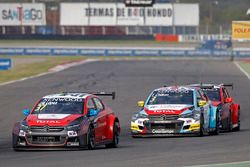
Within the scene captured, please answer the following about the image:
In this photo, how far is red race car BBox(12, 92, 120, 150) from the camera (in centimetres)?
1822

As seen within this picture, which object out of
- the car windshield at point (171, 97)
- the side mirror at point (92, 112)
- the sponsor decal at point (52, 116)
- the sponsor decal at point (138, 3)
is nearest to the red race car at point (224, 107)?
the car windshield at point (171, 97)

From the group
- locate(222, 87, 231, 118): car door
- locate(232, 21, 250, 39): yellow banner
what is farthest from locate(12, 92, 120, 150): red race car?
locate(232, 21, 250, 39): yellow banner

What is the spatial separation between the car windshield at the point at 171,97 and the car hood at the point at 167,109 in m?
0.31

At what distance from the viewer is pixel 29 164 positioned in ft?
50.6

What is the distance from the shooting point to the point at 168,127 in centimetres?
2205

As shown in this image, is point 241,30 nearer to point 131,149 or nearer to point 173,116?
point 173,116

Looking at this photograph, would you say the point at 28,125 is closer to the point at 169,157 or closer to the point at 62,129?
the point at 62,129

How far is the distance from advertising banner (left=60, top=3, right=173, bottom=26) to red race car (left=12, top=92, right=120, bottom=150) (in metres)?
83.1

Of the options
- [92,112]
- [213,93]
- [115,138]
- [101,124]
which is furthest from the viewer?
[213,93]

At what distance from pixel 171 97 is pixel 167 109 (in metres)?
0.91

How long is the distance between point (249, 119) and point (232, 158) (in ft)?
45.4

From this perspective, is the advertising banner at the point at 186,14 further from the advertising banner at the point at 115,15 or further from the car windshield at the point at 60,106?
the car windshield at the point at 60,106

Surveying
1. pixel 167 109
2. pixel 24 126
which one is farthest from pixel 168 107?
pixel 24 126

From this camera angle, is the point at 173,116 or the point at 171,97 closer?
the point at 173,116
